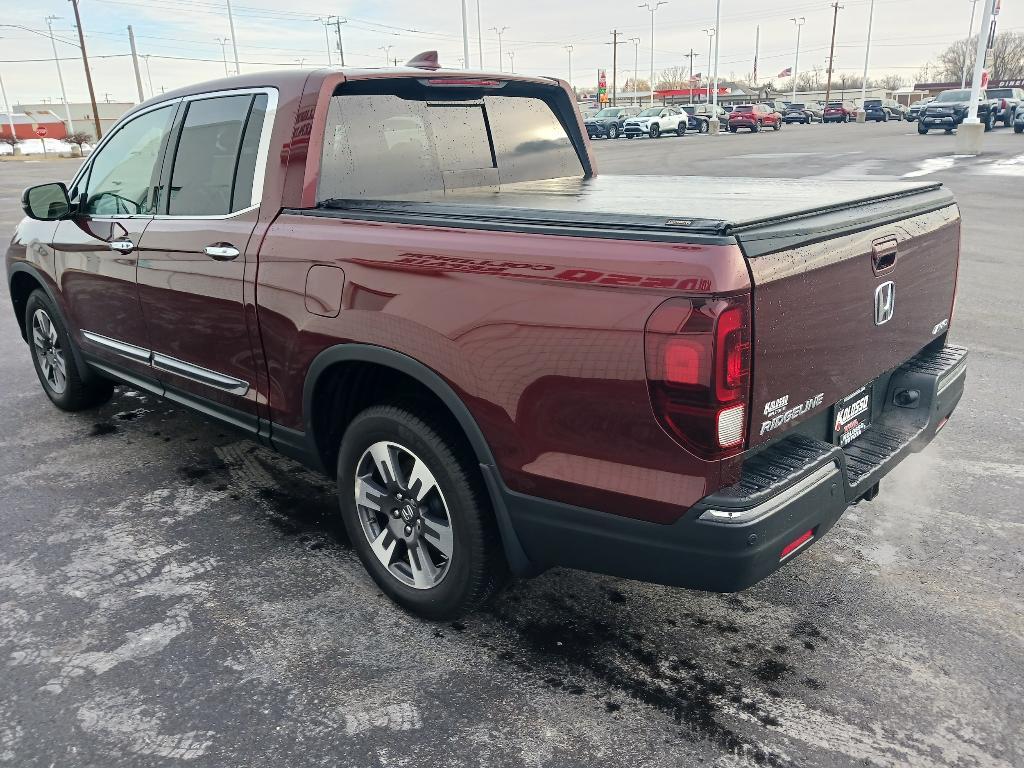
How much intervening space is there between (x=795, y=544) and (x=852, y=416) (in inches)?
26.7

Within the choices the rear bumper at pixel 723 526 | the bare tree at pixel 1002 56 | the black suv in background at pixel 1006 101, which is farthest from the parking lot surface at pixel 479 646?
the bare tree at pixel 1002 56

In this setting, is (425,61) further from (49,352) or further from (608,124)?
(608,124)

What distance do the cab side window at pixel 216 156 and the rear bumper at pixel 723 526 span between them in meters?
1.88

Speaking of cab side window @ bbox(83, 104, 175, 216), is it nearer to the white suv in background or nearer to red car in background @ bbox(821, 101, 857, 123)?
the white suv in background

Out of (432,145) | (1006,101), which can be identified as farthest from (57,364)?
(1006,101)

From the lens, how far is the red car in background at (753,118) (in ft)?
152

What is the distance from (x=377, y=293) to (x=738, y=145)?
3279 cm

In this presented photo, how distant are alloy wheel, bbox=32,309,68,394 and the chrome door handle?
2247 millimetres

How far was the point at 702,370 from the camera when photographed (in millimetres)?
2043

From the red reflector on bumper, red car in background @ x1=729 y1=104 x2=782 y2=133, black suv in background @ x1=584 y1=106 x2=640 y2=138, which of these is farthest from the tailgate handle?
red car in background @ x1=729 y1=104 x2=782 y2=133

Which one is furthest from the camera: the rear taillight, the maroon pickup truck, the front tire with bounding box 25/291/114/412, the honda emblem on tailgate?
the front tire with bounding box 25/291/114/412

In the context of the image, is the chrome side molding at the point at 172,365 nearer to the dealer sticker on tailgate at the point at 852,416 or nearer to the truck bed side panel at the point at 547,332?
the truck bed side panel at the point at 547,332

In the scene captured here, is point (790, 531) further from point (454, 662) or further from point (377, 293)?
point (377, 293)

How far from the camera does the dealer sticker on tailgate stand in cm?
268
